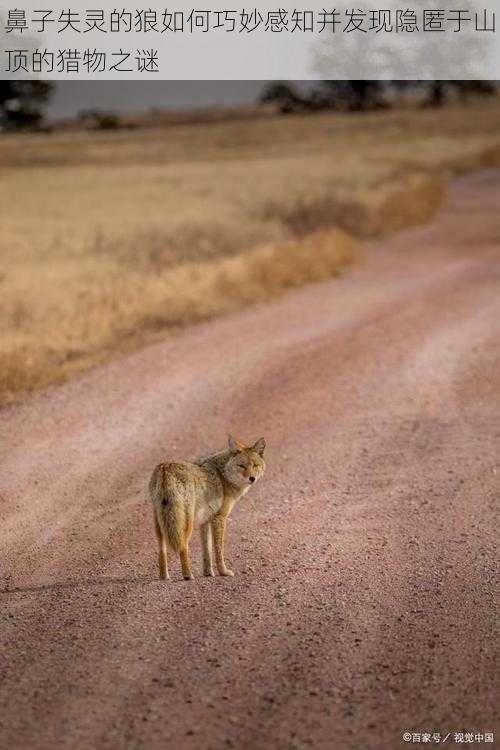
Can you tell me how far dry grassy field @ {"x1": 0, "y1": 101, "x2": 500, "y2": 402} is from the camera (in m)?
16.9

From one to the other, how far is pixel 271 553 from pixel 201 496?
1.18 m

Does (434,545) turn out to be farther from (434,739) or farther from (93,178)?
(93,178)

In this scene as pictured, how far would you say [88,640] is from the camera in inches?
275

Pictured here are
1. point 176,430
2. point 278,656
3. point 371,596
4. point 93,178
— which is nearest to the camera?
point 278,656

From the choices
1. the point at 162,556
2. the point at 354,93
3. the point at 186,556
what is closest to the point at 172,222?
the point at 162,556

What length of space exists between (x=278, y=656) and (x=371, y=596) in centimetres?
123

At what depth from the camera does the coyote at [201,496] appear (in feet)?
24.2

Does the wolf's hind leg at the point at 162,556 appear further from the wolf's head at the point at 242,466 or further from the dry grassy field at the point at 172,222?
the dry grassy field at the point at 172,222

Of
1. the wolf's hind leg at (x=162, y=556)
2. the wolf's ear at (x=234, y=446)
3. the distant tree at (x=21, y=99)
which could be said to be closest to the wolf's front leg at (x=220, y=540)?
the wolf's hind leg at (x=162, y=556)

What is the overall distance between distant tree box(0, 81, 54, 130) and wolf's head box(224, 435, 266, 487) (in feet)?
238

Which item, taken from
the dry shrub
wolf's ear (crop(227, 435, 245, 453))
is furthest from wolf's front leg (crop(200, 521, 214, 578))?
the dry shrub

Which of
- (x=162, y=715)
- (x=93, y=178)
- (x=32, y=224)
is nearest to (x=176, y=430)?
(x=162, y=715)

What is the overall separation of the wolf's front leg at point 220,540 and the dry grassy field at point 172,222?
5.95 m

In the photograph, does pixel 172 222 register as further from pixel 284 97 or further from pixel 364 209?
pixel 284 97
